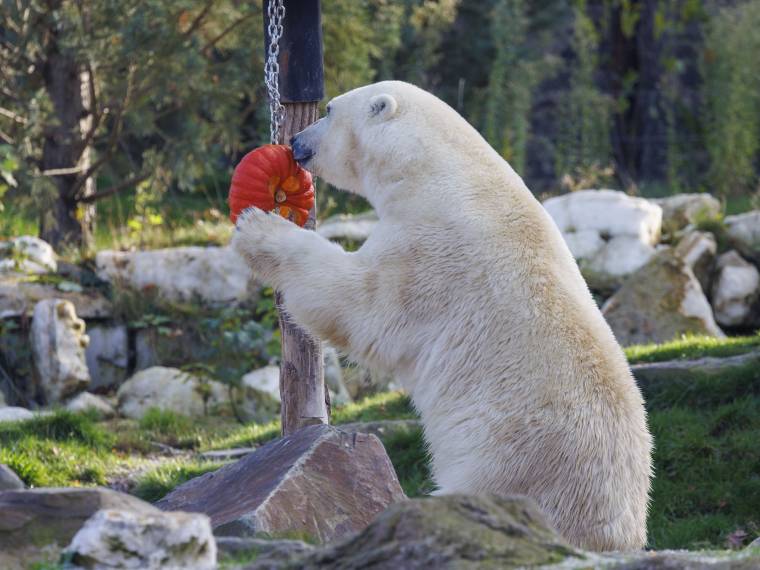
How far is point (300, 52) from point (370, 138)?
29.7 inches

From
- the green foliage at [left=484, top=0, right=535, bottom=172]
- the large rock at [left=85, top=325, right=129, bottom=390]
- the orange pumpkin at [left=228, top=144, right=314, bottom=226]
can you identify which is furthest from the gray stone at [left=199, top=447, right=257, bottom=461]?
the green foliage at [left=484, top=0, right=535, bottom=172]

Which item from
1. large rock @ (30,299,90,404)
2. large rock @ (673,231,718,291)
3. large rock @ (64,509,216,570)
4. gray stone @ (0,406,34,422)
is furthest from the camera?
large rock @ (673,231,718,291)

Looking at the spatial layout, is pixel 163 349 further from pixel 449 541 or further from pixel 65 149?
pixel 449 541

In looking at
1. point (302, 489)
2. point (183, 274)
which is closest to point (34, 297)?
point (183, 274)

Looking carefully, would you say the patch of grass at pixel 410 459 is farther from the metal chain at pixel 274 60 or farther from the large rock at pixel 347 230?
the large rock at pixel 347 230

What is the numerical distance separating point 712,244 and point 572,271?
6.16 metres

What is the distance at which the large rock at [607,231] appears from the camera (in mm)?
9562

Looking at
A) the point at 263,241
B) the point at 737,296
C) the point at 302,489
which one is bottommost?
the point at 737,296

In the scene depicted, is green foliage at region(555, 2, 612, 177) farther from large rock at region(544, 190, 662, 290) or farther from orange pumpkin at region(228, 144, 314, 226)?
orange pumpkin at region(228, 144, 314, 226)

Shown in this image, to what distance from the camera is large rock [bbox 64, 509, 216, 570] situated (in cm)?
249

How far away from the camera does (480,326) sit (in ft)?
12.2

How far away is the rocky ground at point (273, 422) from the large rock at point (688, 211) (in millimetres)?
17

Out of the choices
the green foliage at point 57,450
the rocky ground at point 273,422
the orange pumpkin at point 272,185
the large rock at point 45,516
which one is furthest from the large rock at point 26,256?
the large rock at point 45,516

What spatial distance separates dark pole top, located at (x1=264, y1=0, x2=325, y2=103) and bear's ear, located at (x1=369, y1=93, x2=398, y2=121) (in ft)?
2.09
